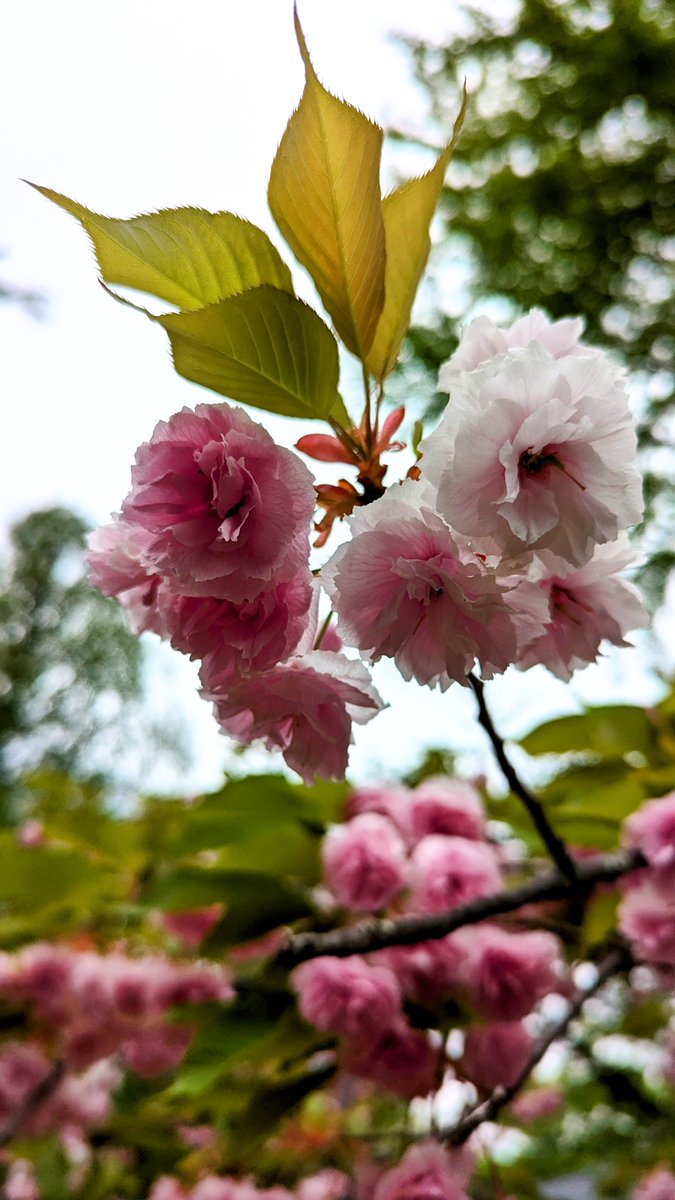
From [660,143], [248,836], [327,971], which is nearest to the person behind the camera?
[327,971]

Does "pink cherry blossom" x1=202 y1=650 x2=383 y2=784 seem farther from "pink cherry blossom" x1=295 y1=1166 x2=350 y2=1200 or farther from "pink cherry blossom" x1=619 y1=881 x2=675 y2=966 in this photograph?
"pink cherry blossom" x1=295 y1=1166 x2=350 y2=1200

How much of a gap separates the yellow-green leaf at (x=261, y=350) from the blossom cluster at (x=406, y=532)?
0.11 feet

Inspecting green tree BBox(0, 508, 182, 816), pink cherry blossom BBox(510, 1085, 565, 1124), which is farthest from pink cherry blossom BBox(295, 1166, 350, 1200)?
green tree BBox(0, 508, 182, 816)

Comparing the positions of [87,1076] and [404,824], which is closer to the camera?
[404,824]

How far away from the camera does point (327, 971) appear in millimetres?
879

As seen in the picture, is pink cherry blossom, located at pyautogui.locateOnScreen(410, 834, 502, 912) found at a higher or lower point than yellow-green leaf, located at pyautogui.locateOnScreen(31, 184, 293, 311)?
lower

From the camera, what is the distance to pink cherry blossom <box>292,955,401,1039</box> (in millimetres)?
855

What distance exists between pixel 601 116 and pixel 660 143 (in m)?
0.34

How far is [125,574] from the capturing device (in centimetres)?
→ 56

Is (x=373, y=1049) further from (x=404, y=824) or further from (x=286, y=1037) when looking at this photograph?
(x=404, y=824)

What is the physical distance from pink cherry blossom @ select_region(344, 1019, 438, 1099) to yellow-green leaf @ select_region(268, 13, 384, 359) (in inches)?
27.5

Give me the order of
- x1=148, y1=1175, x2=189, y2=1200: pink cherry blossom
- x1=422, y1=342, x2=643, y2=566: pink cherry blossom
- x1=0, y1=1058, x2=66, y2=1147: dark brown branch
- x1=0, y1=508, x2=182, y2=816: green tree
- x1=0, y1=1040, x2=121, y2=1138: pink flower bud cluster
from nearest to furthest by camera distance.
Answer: x1=422, y1=342, x2=643, y2=566: pink cherry blossom, x1=148, y1=1175, x2=189, y2=1200: pink cherry blossom, x1=0, y1=1058, x2=66, y2=1147: dark brown branch, x1=0, y1=1040, x2=121, y2=1138: pink flower bud cluster, x1=0, y1=508, x2=182, y2=816: green tree

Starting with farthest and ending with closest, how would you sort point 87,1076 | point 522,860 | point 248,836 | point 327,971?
point 87,1076
point 522,860
point 248,836
point 327,971

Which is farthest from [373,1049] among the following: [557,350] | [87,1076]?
[87,1076]
